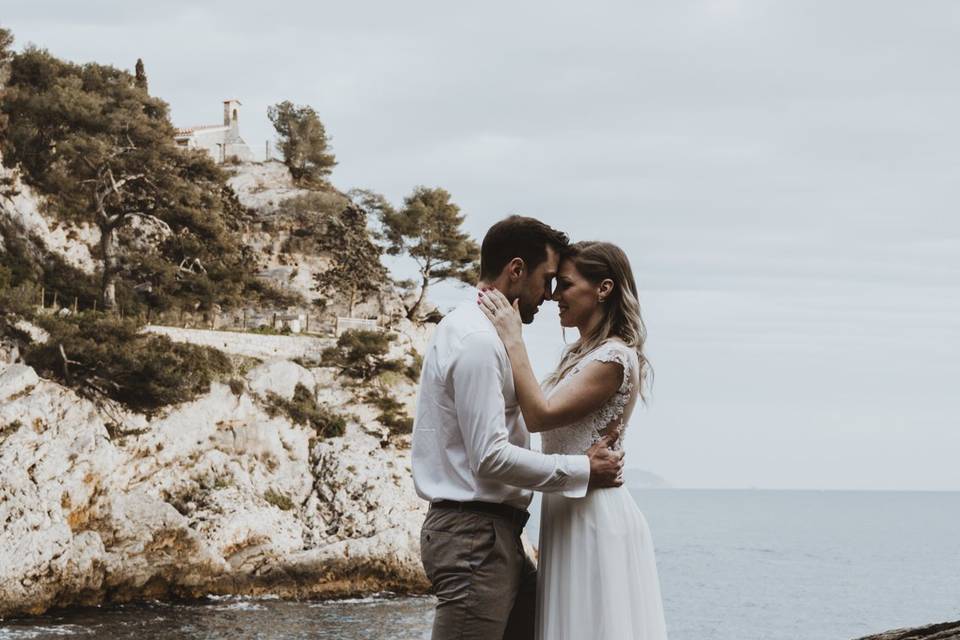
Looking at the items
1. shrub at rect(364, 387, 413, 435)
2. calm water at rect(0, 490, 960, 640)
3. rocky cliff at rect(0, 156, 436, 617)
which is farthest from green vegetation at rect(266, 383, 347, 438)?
calm water at rect(0, 490, 960, 640)

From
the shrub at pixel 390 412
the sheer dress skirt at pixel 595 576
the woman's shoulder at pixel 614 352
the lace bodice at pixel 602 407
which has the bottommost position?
the shrub at pixel 390 412

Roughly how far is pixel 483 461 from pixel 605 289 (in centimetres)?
122

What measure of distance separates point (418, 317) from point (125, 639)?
28.7 m

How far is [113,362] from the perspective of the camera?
30.8 m

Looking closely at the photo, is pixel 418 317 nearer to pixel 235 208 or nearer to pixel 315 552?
pixel 235 208

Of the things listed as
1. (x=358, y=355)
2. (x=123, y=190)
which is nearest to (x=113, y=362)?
(x=123, y=190)

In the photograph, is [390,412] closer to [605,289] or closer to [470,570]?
[605,289]

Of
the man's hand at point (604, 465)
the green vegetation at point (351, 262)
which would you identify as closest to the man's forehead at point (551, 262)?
the man's hand at point (604, 465)

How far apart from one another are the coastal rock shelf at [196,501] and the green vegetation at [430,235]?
49.7 ft

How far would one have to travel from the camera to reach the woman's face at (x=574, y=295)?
15.8 ft

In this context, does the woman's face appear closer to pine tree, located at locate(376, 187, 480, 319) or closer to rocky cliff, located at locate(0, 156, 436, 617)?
rocky cliff, located at locate(0, 156, 436, 617)

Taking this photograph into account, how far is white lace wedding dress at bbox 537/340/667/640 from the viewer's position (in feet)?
14.8

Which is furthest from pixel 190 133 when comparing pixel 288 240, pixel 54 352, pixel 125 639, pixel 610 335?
pixel 610 335

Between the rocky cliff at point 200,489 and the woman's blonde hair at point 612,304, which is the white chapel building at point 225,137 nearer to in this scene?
the rocky cliff at point 200,489
